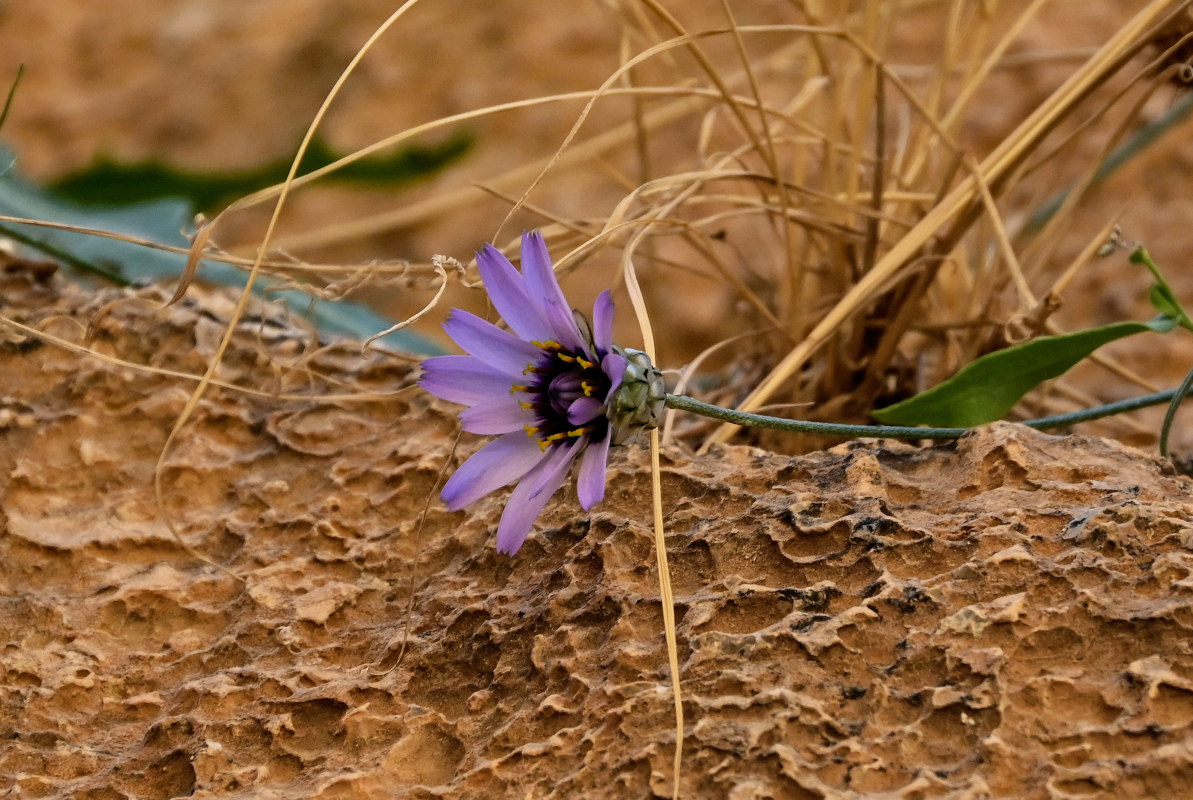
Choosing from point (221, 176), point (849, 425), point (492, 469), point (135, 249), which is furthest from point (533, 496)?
point (221, 176)

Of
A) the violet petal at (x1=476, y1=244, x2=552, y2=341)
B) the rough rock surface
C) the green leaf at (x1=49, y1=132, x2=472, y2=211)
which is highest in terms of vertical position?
the green leaf at (x1=49, y1=132, x2=472, y2=211)

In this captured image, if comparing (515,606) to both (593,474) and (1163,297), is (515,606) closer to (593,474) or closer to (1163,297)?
(593,474)

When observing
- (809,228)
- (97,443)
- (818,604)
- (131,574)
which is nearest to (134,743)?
(131,574)

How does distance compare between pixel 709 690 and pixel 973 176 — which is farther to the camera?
pixel 973 176

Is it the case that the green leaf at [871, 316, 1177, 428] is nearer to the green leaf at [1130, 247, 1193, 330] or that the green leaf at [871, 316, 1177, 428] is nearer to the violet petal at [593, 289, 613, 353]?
the green leaf at [1130, 247, 1193, 330]

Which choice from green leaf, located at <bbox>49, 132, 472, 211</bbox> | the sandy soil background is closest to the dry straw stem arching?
the sandy soil background

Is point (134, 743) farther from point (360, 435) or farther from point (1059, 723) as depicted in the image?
point (1059, 723)
